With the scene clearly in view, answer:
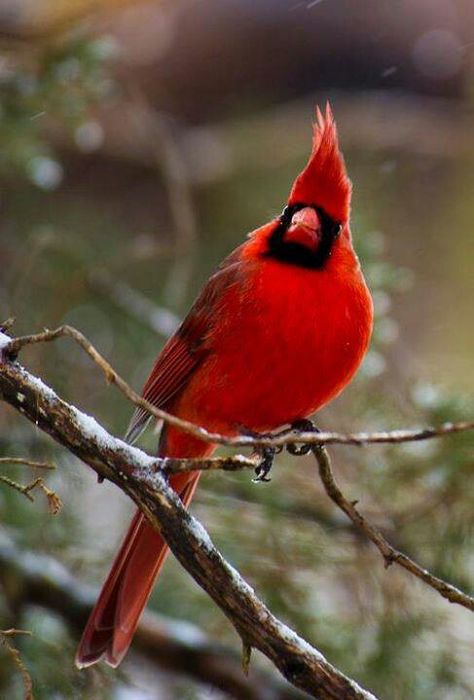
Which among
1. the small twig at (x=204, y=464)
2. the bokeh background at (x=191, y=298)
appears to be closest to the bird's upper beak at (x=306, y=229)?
the bokeh background at (x=191, y=298)

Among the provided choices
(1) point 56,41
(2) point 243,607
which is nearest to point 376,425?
(1) point 56,41

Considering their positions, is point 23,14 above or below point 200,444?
above

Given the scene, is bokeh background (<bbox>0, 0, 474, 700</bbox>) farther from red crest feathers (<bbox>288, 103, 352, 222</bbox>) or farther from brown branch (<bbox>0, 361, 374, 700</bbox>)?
brown branch (<bbox>0, 361, 374, 700</bbox>)

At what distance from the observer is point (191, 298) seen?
4.17 meters

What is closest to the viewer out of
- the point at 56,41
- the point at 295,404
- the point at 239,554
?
the point at 295,404

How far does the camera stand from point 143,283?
442cm

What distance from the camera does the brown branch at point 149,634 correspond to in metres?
2.98

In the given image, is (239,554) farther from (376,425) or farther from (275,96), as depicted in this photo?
(275,96)

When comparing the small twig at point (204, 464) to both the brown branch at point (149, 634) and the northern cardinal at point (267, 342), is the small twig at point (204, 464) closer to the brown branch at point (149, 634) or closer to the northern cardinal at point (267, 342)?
the northern cardinal at point (267, 342)

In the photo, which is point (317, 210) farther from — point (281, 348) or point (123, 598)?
point (123, 598)

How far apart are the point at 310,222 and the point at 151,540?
809 mm

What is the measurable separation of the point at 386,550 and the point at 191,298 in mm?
2332

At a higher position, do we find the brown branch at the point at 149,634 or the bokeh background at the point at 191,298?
the bokeh background at the point at 191,298

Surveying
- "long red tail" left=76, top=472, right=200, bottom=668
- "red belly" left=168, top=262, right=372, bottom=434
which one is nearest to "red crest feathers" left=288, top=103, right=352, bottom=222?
"red belly" left=168, top=262, right=372, bottom=434
